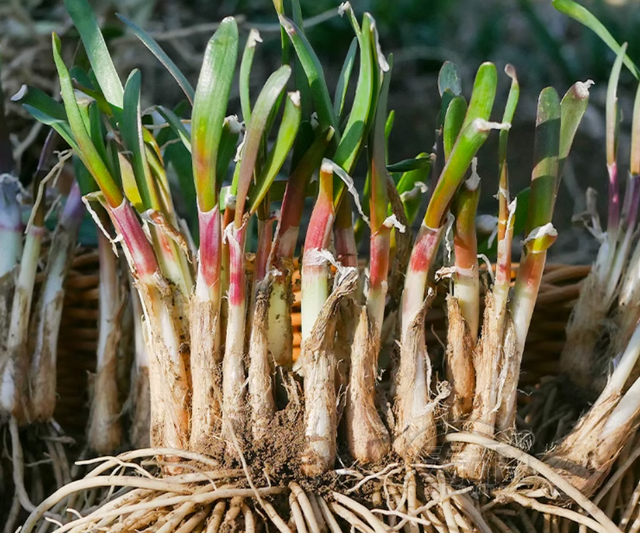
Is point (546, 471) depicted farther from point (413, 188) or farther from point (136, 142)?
point (136, 142)

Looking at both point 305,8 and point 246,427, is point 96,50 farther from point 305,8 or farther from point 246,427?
point 305,8

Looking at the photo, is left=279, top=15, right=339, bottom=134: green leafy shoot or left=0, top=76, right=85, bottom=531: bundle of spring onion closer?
left=279, top=15, right=339, bottom=134: green leafy shoot

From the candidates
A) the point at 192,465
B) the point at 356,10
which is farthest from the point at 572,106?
the point at 356,10

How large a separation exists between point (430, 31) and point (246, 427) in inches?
72.2

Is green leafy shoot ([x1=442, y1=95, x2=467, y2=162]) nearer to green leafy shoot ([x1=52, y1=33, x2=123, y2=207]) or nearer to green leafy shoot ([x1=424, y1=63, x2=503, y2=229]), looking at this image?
green leafy shoot ([x1=424, y1=63, x2=503, y2=229])

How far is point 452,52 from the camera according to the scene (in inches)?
85.2

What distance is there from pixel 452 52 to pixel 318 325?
5.63 feet

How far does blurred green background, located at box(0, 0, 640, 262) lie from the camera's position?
183 centimetres

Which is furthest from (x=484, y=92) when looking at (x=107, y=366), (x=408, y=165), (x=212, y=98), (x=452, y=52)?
(x=452, y=52)

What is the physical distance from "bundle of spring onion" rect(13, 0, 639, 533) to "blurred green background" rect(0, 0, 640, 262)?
40.1 inches

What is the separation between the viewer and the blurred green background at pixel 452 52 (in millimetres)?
1830

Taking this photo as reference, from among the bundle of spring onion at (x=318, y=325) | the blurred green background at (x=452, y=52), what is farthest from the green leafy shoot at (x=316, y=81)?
the blurred green background at (x=452, y=52)

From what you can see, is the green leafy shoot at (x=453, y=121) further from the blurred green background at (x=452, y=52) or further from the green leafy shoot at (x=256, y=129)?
the blurred green background at (x=452, y=52)

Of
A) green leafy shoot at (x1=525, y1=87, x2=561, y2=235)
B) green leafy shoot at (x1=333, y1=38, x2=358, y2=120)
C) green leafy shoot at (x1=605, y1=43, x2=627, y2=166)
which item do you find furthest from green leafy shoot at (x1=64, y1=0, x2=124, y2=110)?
green leafy shoot at (x1=605, y1=43, x2=627, y2=166)
